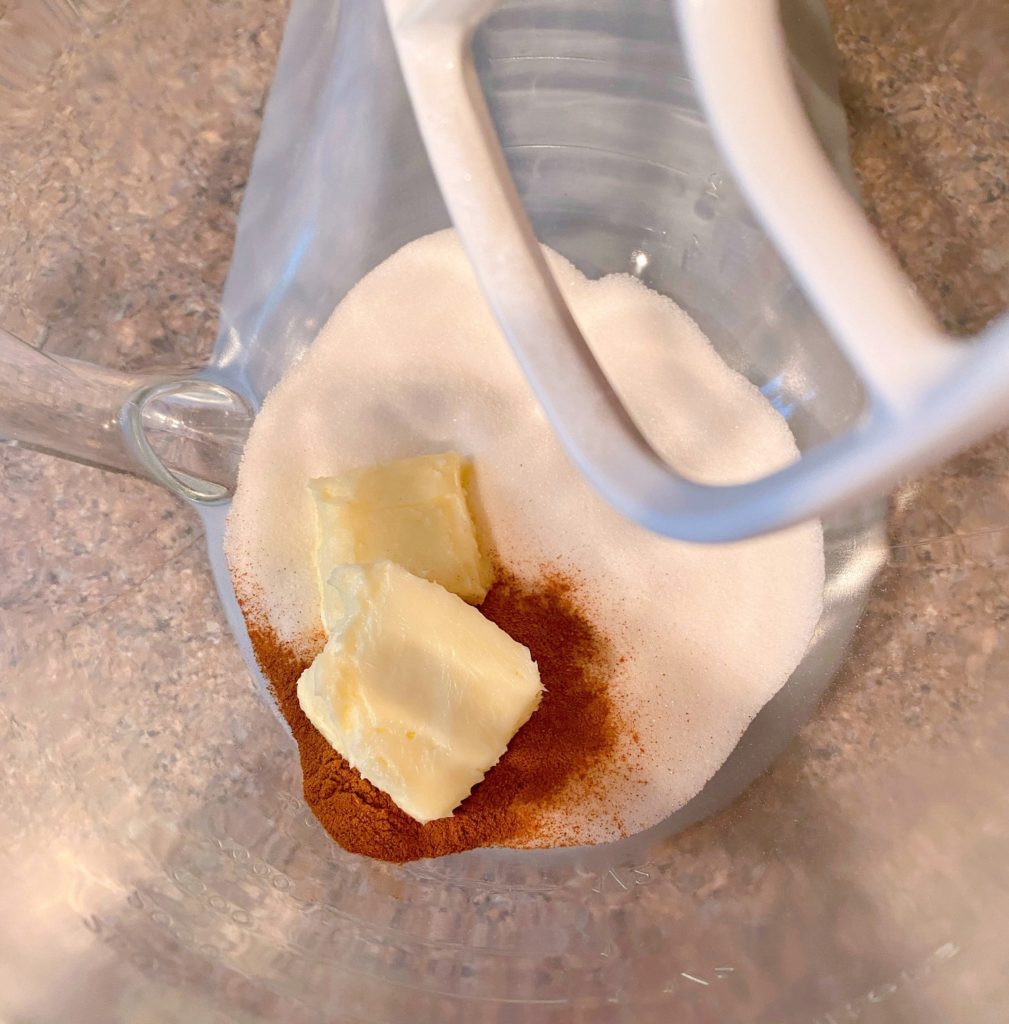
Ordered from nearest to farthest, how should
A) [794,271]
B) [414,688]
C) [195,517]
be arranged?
[794,271], [414,688], [195,517]

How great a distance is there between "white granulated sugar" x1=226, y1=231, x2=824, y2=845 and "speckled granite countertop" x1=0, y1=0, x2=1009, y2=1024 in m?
0.07

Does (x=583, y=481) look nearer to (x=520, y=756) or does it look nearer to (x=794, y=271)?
(x=520, y=756)

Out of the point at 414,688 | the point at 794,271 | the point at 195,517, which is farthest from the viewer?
the point at 195,517

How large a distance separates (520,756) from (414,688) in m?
0.11

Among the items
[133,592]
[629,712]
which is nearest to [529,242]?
[629,712]

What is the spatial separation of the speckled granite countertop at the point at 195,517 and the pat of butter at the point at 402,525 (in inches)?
7.5

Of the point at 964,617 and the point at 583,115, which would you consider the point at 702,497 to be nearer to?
the point at 964,617

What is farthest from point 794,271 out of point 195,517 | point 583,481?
point 195,517

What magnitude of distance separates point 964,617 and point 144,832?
2.14 ft

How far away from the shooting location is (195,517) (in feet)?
2.66

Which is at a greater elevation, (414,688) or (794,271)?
(794,271)

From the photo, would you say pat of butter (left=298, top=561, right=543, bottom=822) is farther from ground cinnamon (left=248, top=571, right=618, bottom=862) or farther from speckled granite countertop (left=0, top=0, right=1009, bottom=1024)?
speckled granite countertop (left=0, top=0, right=1009, bottom=1024)

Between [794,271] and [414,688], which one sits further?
[414,688]

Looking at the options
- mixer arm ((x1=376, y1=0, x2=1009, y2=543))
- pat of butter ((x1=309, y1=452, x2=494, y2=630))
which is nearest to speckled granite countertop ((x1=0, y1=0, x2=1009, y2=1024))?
pat of butter ((x1=309, y1=452, x2=494, y2=630))
